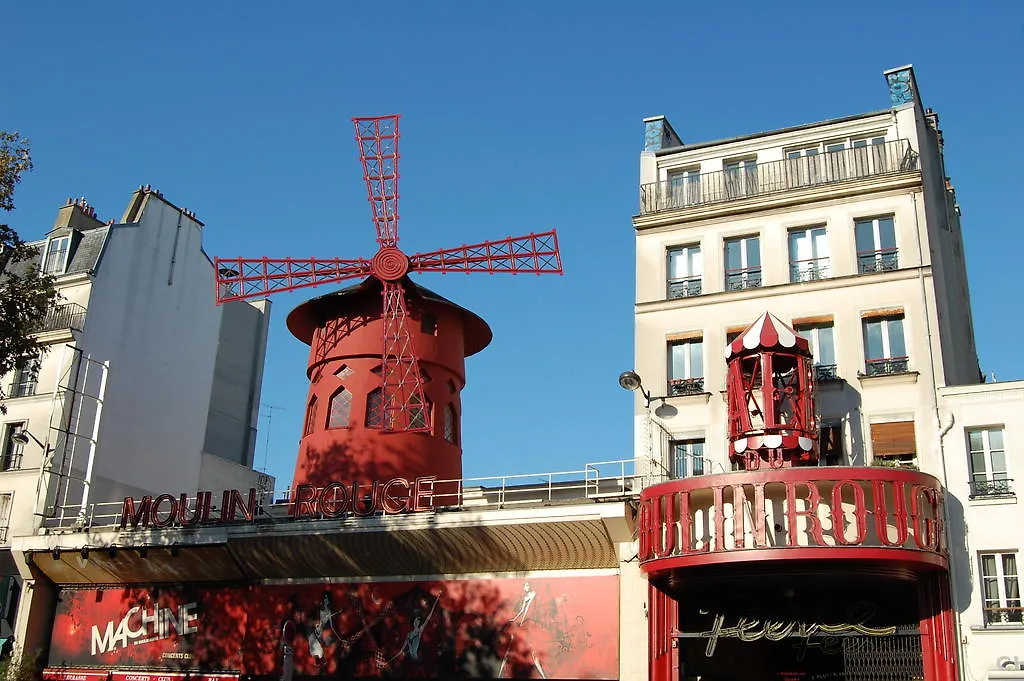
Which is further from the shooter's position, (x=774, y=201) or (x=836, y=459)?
(x=774, y=201)

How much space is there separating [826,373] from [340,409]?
10.1 meters

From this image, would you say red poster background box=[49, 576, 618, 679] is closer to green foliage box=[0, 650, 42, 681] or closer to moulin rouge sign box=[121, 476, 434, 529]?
Answer: green foliage box=[0, 650, 42, 681]

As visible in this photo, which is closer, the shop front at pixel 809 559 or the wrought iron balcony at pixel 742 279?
the shop front at pixel 809 559

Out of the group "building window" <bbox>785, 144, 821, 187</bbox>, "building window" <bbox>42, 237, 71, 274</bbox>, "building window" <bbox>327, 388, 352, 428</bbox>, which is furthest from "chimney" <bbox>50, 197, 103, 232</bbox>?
"building window" <bbox>785, 144, 821, 187</bbox>

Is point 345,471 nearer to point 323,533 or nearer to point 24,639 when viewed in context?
point 323,533

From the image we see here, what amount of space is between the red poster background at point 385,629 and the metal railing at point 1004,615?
5481 mm

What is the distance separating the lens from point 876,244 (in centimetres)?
1839

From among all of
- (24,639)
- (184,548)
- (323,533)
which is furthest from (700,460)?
(24,639)

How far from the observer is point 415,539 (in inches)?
756

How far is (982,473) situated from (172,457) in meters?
18.8

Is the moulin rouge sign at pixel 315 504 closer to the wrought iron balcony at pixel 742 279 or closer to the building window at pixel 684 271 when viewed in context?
the building window at pixel 684 271

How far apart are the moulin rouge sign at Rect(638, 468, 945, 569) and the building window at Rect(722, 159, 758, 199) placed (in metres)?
5.95

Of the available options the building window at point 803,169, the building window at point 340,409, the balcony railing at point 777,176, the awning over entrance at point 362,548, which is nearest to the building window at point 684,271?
the balcony railing at point 777,176

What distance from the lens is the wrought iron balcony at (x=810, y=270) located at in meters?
18.5
